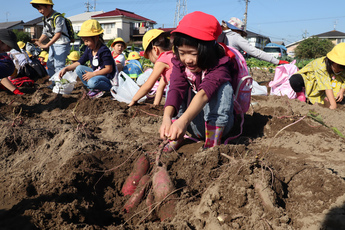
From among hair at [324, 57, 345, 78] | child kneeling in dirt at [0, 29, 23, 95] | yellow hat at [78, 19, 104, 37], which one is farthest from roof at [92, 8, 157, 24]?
hair at [324, 57, 345, 78]

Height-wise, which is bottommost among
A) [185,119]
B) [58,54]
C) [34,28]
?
[34,28]

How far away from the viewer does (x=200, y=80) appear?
2.42 m

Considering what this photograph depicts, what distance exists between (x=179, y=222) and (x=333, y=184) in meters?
0.94

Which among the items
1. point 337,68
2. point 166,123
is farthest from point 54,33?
point 337,68

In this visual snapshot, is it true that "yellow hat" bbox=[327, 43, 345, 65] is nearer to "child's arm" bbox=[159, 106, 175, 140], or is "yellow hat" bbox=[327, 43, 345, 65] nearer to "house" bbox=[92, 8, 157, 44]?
"child's arm" bbox=[159, 106, 175, 140]

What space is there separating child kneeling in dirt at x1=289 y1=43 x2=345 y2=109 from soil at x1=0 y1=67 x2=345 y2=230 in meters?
1.28

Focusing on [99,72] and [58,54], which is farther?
[58,54]

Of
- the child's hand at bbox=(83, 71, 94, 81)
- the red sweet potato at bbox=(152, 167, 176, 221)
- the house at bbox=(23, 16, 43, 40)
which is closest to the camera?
the red sweet potato at bbox=(152, 167, 176, 221)

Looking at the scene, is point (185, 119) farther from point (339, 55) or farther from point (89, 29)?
point (89, 29)

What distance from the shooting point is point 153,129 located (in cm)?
336

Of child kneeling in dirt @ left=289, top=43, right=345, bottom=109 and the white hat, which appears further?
the white hat

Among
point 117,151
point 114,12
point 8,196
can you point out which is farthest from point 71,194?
point 114,12

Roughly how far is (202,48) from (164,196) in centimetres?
107

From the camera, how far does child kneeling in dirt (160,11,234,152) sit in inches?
81.5
